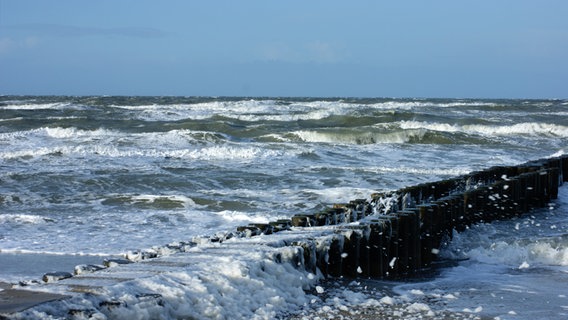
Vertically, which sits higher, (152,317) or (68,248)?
(152,317)

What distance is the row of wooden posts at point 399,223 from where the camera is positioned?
6496 millimetres

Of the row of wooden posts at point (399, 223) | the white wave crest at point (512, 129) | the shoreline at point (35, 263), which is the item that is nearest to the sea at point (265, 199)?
the shoreline at point (35, 263)

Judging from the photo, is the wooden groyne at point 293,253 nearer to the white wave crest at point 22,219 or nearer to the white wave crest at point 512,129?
the white wave crest at point 22,219

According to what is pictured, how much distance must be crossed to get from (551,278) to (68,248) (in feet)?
17.3

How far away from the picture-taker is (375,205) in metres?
8.63

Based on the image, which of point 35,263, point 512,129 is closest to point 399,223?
point 35,263

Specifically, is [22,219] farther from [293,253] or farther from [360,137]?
[360,137]

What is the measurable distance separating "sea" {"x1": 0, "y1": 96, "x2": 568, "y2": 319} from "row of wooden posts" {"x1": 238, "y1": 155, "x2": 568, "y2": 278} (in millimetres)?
217

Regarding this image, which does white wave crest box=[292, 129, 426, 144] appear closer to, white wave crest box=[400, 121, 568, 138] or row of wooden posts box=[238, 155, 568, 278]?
white wave crest box=[400, 121, 568, 138]

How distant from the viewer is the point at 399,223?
7168 mm

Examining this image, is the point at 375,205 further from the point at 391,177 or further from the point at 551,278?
the point at 391,177

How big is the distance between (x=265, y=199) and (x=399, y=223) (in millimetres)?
5576

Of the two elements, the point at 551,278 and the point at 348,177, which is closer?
the point at 551,278

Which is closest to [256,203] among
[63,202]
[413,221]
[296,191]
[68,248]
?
[296,191]
